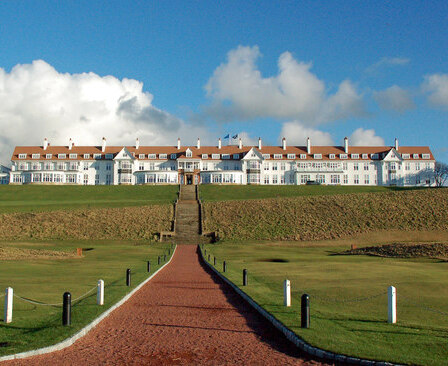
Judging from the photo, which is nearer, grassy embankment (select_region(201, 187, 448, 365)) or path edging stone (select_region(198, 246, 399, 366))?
path edging stone (select_region(198, 246, 399, 366))

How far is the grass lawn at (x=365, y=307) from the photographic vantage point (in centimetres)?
993

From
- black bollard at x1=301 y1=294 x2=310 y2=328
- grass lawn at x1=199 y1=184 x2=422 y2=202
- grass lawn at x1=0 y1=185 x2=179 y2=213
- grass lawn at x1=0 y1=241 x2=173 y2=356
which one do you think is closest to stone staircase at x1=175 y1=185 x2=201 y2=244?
grass lawn at x1=0 y1=185 x2=179 y2=213

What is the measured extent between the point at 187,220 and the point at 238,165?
4946cm

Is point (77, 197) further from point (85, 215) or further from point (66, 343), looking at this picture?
point (66, 343)

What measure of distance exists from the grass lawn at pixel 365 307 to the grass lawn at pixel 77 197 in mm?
48853

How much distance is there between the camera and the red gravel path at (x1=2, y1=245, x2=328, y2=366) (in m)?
9.50

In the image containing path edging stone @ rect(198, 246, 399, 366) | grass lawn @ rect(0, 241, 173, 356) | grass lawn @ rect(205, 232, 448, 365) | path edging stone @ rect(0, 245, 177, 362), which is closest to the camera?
path edging stone @ rect(198, 246, 399, 366)

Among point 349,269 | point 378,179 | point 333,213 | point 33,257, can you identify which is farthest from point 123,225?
point 378,179

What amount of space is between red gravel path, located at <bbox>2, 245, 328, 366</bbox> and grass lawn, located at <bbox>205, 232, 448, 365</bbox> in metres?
0.89

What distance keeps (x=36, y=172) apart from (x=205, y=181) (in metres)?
41.7

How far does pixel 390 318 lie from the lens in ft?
41.9

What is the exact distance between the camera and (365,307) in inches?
600

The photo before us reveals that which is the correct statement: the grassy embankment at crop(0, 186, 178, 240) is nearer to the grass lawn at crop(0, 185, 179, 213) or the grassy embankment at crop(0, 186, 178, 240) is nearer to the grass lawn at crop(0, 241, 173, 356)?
the grass lawn at crop(0, 185, 179, 213)

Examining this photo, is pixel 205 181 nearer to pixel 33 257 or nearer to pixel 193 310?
pixel 33 257
